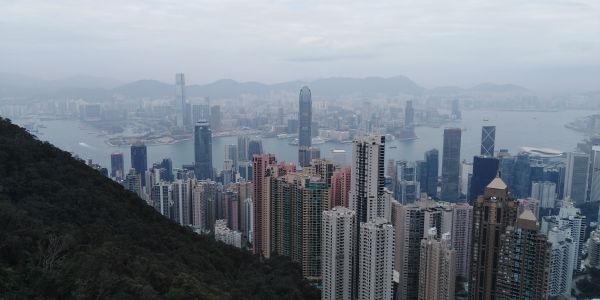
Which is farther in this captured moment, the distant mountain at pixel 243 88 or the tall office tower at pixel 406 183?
the distant mountain at pixel 243 88

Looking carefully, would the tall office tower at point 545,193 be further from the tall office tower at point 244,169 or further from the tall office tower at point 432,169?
the tall office tower at point 244,169

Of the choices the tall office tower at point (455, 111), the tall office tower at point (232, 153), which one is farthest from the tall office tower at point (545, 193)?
the tall office tower at point (232, 153)

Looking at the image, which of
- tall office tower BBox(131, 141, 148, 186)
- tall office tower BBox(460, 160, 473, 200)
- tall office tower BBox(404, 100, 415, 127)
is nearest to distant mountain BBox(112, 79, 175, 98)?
tall office tower BBox(131, 141, 148, 186)

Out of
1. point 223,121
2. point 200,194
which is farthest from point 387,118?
point 200,194

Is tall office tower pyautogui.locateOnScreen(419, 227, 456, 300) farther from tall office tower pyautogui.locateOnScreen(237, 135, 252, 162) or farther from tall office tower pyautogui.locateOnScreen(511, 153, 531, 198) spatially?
tall office tower pyautogui.locateOnScreen(237, 135, 252, 162)

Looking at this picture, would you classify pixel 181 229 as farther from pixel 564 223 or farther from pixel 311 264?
pixel 564 223
